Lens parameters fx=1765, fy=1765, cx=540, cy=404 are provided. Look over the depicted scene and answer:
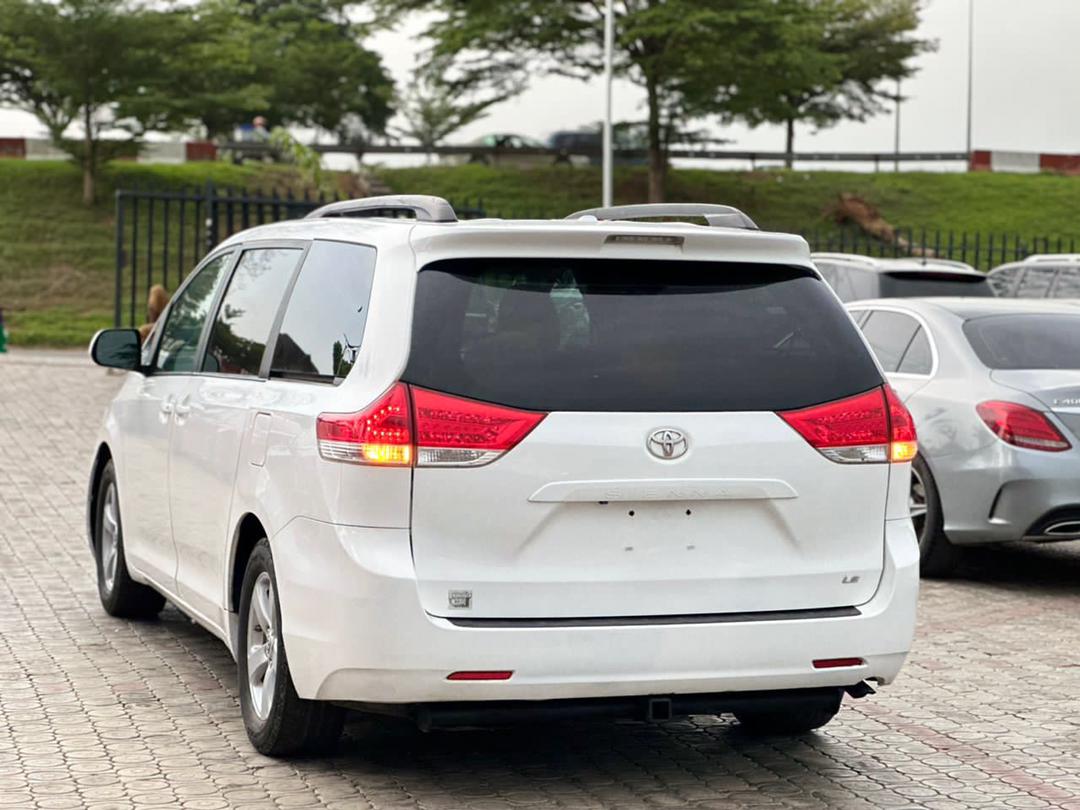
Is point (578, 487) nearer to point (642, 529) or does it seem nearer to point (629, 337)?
point (642, 529)

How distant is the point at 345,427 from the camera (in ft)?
16.3

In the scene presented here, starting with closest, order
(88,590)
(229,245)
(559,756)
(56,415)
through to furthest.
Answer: (559,756) → (229,245) → (88,590) → (56,415)

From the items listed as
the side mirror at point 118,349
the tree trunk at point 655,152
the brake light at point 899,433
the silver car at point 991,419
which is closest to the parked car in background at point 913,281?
the silver car at point 991,419

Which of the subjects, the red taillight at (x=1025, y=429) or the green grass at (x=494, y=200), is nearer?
the red taillight at (x=1025, y=429)

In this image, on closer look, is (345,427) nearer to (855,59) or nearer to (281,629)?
(281,629)

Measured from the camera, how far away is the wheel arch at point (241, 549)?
5691 millimetres

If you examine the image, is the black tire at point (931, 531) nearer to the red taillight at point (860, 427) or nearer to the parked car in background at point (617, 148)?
the red taillight at point (860, 427)

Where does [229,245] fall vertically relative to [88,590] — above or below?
above

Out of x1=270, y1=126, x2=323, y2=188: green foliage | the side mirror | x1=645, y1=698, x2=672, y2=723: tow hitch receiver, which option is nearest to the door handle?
the side mirror

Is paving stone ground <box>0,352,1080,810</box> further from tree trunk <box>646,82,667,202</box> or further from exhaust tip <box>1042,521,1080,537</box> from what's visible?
tree trunk <box>646,82,667,202</box>

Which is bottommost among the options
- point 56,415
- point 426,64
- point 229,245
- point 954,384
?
point 56,415

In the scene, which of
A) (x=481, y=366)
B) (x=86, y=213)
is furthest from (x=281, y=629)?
(x=86, y=213)

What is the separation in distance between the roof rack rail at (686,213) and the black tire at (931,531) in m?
4.10

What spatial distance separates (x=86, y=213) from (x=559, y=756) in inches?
1497
